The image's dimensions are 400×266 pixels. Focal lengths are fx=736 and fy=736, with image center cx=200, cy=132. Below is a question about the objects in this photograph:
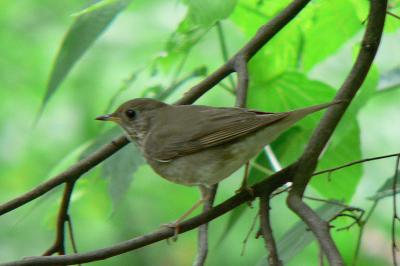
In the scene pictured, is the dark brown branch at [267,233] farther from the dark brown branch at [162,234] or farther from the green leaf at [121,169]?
the green leaf at [121,169]

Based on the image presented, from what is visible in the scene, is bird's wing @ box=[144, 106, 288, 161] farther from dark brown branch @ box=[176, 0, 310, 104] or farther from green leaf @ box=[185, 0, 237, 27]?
green leaf @ box=[185, 0, 237, 27]

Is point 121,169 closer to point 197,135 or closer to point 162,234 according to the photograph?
point 197,135

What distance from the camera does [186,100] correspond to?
2.86m

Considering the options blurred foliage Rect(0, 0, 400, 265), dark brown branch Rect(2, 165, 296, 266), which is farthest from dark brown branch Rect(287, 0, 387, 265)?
blurred foliage Rect(0, 0, 400, 265)

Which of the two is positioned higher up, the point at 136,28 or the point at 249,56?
the point at 136,28

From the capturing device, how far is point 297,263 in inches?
229

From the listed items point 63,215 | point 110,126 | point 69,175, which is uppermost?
point 110,126

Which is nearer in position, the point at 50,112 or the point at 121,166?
the point at 121,166

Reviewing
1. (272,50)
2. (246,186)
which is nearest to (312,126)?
(272,50)

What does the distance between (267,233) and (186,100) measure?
93cm

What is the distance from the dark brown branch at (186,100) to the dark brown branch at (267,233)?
27.0 inches

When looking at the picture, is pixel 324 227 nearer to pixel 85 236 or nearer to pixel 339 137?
pixel 339 137

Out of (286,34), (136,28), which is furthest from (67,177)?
(136,28)

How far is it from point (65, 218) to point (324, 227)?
978 millimetres
